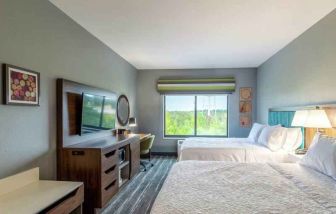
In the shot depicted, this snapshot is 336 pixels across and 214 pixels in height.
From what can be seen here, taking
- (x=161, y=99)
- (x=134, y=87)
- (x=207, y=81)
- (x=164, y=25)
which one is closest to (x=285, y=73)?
(x=207, y=81)

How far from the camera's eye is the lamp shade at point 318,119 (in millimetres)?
2621

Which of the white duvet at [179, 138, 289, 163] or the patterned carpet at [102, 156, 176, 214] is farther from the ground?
the white duvet at [179, 138, 289, 163]

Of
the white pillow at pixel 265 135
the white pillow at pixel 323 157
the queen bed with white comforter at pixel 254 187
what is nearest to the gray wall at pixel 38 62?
the queen bed with white comforter at pixel 254 187

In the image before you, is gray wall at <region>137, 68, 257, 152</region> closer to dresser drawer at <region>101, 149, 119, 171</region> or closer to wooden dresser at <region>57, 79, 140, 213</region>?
dresser drawer at <region>101, 149, 119, 171</region>

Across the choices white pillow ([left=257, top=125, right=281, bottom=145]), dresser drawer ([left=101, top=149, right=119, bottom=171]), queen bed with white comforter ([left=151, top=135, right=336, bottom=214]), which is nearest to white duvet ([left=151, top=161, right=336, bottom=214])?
queen bed with white comforter ([left=151, top=135, right=336, bottom=214])

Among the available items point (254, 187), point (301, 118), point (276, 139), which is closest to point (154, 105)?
point (276, 139)

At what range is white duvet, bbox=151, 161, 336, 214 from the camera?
55.3 inches

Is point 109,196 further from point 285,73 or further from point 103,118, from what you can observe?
point 285,73

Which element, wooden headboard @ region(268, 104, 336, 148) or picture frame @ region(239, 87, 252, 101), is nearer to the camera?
wooden headboard @ region(268, 104, 336, 148)

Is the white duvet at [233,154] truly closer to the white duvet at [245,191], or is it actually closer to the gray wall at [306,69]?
the gray wall at [306,69]

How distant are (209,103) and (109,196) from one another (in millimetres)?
4107

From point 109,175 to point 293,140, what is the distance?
9.41 ft

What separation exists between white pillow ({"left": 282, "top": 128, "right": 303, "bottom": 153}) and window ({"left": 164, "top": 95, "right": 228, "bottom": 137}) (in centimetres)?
269

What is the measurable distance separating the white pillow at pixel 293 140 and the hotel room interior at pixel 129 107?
16 mm
